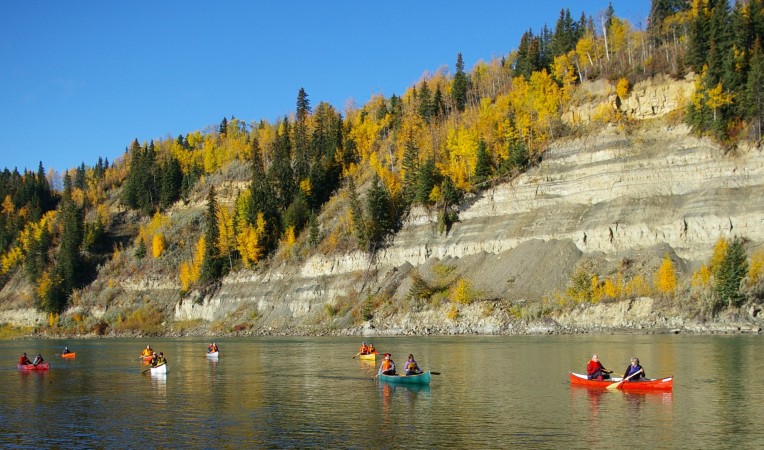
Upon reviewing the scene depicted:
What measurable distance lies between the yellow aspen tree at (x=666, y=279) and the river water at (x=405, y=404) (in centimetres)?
1641

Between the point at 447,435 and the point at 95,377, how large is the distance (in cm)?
3553

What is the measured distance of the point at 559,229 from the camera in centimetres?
9306

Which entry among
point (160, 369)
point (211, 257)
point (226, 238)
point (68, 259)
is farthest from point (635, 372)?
point (68, 259)

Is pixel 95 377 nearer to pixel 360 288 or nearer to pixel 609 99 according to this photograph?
pixel 360 288

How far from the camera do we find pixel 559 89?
11250 cm

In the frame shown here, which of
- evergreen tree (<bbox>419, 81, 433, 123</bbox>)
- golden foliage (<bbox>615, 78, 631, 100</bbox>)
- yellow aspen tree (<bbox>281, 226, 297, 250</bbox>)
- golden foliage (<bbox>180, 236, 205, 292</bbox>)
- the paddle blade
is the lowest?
the paddle blade

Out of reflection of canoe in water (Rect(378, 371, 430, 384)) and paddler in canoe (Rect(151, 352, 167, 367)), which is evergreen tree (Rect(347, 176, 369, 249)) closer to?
paddler in canoe (Rect(151, 352, 167, 367))

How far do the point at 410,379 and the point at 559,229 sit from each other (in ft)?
191

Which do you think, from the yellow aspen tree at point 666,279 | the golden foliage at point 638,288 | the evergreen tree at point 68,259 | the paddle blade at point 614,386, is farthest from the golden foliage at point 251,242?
the paddle blade at point 614,386

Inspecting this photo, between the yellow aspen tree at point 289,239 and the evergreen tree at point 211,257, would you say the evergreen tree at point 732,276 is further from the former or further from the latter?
the evergreen tree at point 211,257

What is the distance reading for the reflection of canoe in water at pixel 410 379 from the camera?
39812mm

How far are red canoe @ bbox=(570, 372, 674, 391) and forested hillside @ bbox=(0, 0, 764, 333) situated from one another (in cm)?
4022

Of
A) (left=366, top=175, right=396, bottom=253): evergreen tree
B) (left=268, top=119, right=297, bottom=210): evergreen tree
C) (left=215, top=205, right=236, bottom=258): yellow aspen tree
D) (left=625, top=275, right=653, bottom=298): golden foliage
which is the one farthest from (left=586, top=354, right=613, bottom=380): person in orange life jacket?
(left=268, top=119, right=297, bottom=210): evergreen tree

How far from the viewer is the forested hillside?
92.7 metres
